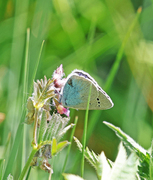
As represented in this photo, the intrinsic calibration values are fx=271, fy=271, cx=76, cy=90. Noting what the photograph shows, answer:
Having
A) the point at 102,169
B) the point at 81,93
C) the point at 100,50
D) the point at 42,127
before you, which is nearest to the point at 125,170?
the point at 102,169

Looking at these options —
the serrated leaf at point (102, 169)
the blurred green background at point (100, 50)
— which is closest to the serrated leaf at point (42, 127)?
the serrated leaf at point (102, 169)

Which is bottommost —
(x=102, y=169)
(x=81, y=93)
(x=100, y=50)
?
(x=102, y=169)

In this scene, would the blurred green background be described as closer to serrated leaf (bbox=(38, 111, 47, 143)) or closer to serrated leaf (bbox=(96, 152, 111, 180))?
serrated leaf (bbox=(38, 111, 47, 143))

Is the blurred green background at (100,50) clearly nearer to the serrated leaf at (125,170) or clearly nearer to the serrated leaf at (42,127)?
the serrated leaf at (42,127)

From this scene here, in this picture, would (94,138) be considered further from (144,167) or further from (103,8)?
(144,167)

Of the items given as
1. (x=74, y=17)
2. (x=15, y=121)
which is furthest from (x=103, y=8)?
(x=15, y=121)

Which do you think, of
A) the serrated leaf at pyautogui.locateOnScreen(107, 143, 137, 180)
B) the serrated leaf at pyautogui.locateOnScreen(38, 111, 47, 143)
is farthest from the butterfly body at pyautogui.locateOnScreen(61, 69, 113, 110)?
the serrated leaf at pyautogui.locateOnScreen(107, 143, 137, 180)

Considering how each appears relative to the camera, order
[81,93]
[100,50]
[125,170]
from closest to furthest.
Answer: [125,170] → [81,93] → [100,50]

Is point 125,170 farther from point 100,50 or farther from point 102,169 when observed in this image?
point 100,50
